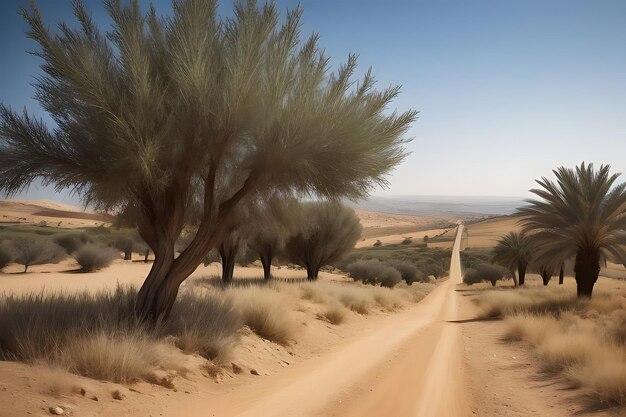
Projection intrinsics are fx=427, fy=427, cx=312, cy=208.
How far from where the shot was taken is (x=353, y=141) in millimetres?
8969

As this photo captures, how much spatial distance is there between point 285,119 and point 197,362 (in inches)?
191

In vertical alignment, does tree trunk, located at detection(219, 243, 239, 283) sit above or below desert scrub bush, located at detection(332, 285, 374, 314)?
above

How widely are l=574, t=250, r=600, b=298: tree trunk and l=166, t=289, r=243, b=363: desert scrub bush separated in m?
16.2

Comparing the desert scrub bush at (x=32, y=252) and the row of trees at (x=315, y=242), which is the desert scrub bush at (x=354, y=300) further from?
the desert scrub bush at (x=32, y=252)

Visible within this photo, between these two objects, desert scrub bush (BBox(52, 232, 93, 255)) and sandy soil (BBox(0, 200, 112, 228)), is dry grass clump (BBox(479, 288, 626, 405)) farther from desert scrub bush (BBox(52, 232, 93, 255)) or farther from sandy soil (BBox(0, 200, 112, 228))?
sandy soil (BBox(0, 200, 112, 228))

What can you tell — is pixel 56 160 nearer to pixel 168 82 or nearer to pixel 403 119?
pixel 168 82

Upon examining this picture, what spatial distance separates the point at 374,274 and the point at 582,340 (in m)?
26.8

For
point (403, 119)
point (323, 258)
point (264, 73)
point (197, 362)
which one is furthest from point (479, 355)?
point (323, 258)

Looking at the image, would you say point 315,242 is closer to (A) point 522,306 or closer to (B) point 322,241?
(B) point 322,241

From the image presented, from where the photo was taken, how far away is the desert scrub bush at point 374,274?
35.6m

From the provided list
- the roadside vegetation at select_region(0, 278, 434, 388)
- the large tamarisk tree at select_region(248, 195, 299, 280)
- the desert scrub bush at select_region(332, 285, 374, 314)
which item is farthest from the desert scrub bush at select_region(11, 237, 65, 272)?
the roadside vegetation at select_region(0, 278, 434, 388)

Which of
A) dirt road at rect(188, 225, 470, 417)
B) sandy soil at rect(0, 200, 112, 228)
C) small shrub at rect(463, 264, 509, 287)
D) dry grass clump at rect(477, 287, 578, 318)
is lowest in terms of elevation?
small shrub at rect(463, 264, 509, 287)

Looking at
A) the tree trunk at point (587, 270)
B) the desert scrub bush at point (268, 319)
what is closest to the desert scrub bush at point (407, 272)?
the tree trunk at point (587, 270)

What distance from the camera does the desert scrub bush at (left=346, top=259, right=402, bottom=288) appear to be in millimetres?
35562
